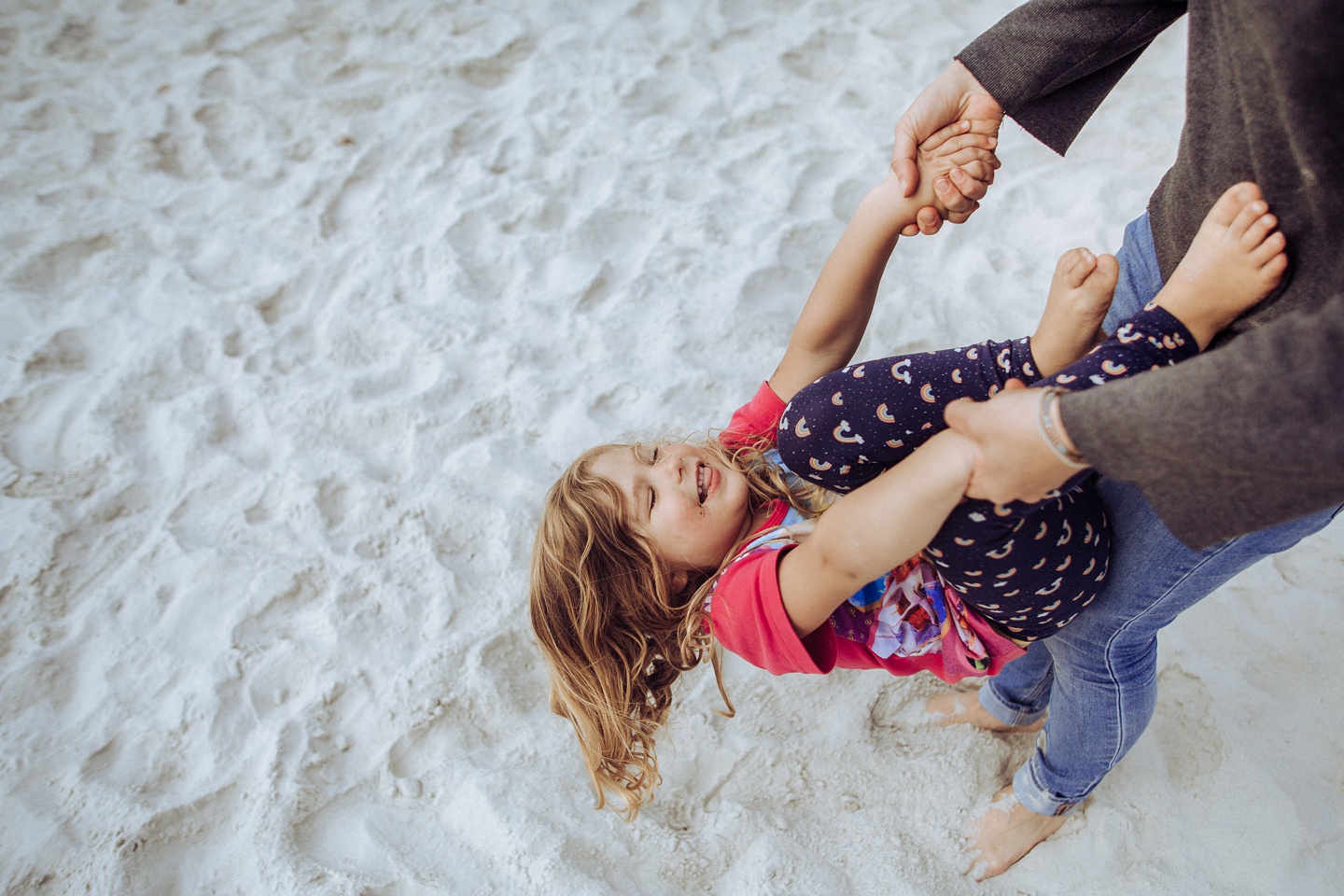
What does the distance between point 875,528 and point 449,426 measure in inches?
58.9

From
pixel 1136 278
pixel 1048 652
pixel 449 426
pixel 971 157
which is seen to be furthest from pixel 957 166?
pixel 449 426

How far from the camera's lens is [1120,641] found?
4.23 ft

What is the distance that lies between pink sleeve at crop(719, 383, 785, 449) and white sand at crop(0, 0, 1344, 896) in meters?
0.54

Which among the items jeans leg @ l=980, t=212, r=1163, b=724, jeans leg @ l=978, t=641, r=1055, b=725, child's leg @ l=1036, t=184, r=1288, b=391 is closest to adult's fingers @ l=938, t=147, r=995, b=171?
jeans leg @ l=980, t=212, r=1163, b=724

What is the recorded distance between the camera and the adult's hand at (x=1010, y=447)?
915mm

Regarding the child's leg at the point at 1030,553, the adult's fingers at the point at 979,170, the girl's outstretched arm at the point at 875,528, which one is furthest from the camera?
the adult's fingers at the point at 979,170

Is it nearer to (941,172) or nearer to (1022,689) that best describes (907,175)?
(941,172)

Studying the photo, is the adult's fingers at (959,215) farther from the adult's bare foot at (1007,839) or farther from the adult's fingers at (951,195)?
the adult's bare foot at (1007,839)

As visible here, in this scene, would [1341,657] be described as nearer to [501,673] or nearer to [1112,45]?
[1112,45]

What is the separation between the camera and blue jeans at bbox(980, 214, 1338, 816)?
1140 millimetres

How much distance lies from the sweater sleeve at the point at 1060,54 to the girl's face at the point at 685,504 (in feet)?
2.65

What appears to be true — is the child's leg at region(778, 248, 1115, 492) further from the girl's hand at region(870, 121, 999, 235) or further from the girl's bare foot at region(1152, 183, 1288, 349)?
the girl's hand at region(870, 121, 999, 235)

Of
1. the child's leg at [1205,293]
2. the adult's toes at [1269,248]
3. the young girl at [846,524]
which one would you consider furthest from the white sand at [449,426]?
the adult's toes at [1269,248]

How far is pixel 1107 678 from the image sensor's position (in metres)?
1.33
